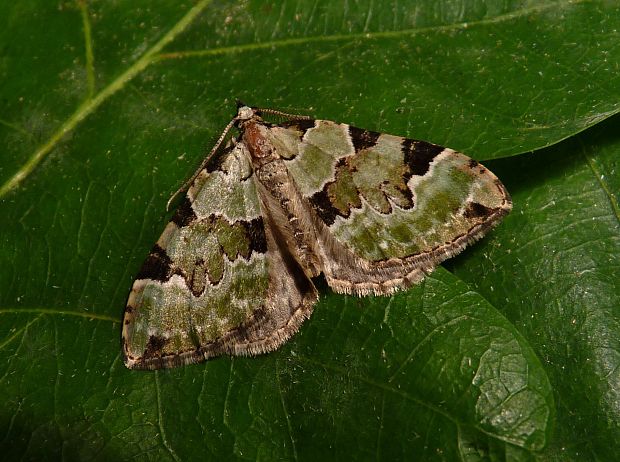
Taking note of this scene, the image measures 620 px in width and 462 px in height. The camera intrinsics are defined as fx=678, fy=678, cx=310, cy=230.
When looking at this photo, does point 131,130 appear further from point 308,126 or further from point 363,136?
point 363,136

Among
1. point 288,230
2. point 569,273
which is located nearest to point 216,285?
A: point 288,230

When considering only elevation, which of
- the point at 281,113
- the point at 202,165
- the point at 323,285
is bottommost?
the point at 323,285

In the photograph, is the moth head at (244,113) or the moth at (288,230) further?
the moth head at (244,113)

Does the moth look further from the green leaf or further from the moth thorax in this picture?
the green leaf

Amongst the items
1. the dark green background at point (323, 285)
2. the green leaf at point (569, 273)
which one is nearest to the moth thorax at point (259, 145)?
the dark green background at point (323, 285)

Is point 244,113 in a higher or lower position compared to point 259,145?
higher

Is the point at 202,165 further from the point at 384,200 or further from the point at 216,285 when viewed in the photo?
the point at 384,200

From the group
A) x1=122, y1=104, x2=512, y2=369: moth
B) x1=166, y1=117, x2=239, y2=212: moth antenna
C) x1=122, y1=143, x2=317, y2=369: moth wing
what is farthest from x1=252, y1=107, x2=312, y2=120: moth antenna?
x1=122, y1=143, x2=317, y2=369: moth wing

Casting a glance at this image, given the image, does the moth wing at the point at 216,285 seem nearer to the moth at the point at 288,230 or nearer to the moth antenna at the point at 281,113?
the moth at the point at 288,230
